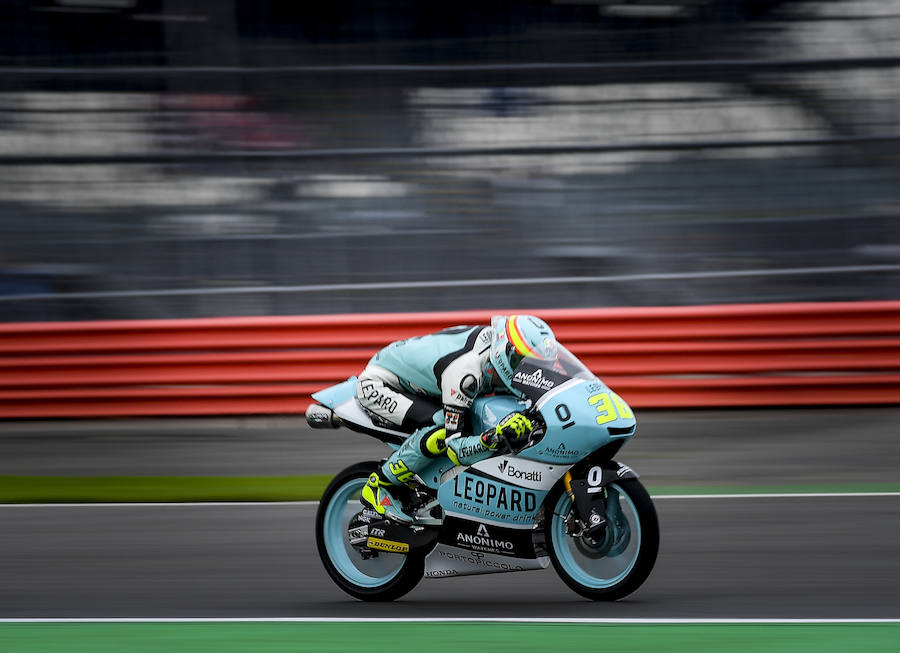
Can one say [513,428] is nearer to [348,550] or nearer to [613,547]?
[613,547]

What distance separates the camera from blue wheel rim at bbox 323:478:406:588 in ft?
23.0

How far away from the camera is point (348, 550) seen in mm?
7078

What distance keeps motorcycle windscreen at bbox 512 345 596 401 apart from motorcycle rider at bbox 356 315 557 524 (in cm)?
4

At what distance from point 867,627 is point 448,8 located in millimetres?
9970

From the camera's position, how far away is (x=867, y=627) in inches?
235

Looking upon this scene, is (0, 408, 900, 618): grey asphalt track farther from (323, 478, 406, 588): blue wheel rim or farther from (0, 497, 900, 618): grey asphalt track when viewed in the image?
(323, 478, 406, 588): blue wheel rim

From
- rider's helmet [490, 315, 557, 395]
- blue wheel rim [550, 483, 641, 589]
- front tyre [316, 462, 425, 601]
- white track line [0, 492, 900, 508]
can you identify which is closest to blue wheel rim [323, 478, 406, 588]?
front tyre [316, 462, 425, 601]

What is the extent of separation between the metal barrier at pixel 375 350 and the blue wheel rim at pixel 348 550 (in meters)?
6.05

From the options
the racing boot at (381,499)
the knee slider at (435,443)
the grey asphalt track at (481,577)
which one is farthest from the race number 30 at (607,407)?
the racing boot at (381,499)

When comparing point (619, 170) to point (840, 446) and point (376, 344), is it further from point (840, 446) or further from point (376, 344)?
point (840, 446)

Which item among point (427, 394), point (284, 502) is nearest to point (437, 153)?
point (284, 502)

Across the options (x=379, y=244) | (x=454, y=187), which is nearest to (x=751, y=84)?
(x=454, y=187)

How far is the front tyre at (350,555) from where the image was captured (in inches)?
274

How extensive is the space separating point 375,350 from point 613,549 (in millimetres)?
6949
